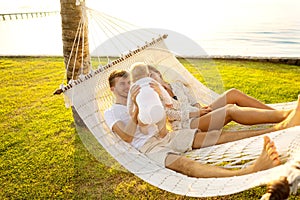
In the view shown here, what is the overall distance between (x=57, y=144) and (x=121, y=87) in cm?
94

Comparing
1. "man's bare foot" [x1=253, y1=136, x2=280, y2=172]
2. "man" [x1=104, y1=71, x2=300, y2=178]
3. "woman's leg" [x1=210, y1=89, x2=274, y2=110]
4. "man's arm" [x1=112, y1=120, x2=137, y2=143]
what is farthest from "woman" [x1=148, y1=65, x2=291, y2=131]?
"man's bare foot" [x1=253, y1=136, x2=280, y2=172]

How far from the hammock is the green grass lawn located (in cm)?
36

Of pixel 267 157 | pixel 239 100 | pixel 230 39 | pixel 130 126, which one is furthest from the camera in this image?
pixel 230 39

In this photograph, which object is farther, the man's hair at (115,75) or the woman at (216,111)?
the man's hair at (115,75)

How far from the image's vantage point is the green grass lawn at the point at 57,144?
2203mm

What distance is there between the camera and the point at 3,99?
4012 millimetres

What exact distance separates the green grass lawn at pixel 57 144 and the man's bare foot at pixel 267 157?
64cm

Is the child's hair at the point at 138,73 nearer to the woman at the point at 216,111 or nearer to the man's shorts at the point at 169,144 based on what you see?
the woman at the point at 216,111

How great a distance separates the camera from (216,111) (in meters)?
2.14

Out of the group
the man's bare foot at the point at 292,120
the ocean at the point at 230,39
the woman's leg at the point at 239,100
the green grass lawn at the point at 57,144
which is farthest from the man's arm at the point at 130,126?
the ocean at the point at 230,39

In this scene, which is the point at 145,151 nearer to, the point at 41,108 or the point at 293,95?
the point at 41,108

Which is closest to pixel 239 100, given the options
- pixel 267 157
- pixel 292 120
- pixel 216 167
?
pixel 292 120

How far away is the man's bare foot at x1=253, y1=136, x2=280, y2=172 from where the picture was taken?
1492mm

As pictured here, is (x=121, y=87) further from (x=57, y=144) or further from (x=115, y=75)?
(x=57, y=144)
